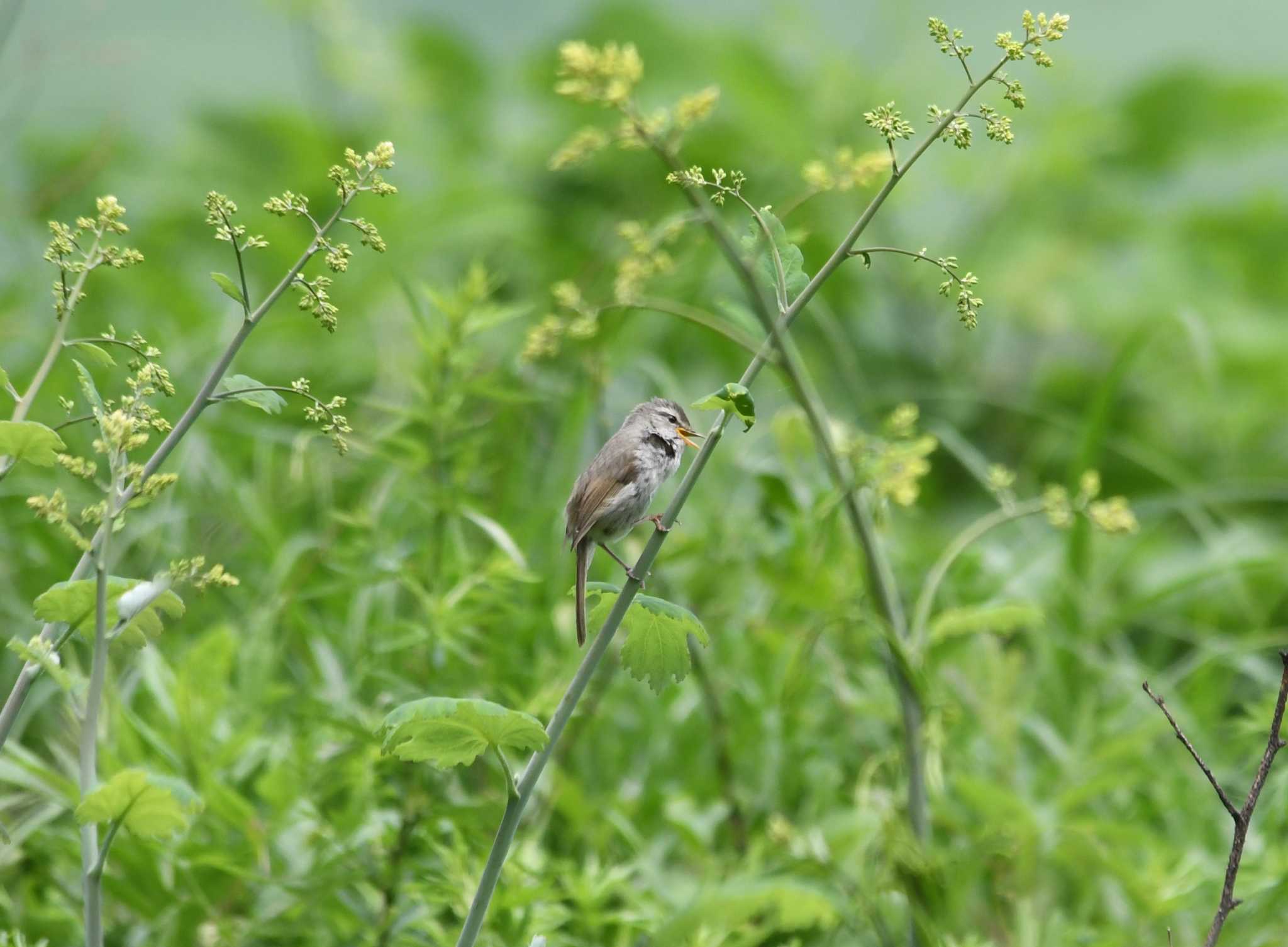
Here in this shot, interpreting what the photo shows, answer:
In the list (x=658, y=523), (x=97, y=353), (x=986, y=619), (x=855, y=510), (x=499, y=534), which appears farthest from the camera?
(x=499, y=534)

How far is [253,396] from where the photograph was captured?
96cm

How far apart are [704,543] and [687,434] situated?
33.3 inches

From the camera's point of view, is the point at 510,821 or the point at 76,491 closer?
the point at 510,821

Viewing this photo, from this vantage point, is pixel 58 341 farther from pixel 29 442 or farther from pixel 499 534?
pixel 499 534

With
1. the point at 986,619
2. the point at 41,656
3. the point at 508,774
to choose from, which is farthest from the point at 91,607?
the point at 986,619

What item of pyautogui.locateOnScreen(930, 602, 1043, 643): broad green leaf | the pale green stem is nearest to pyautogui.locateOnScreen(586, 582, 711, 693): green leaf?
the pale green stem

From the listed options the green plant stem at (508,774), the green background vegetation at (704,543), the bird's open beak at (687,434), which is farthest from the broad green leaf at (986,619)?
the green plant stem at (508,774)

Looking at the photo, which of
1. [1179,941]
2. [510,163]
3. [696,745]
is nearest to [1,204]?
[510,163]

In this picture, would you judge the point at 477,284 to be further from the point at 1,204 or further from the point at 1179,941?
the point at 1,204

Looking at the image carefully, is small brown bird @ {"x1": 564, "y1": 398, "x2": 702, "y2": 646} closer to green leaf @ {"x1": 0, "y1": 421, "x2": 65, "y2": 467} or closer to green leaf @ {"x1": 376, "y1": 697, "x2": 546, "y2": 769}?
green leaf @ {"x1": 376, "y1": 697, "x2": 546, "y2": 769}

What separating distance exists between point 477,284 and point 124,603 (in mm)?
1110

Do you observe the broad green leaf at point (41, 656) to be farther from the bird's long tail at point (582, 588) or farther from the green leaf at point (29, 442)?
the bird's long tail at point (582, 588)

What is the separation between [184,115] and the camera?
4.89 metres

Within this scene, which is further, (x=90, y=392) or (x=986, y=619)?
(x=986, y=619)
